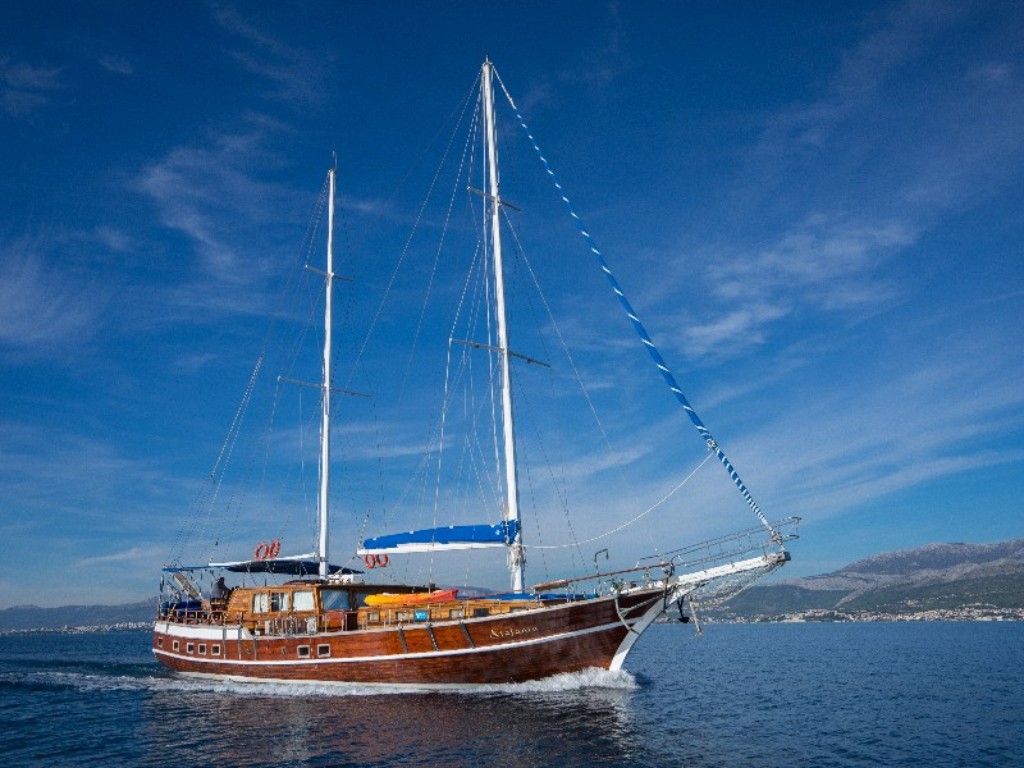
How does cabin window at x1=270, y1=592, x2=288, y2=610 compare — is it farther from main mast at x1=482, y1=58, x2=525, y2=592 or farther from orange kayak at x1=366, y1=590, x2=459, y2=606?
main mast at x1=482, y1=58, x2=525, y2=592

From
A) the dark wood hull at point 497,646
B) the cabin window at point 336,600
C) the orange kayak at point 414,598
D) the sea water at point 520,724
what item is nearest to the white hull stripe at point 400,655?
the dark wood hull at point 497,646

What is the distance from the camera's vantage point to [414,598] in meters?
29.7

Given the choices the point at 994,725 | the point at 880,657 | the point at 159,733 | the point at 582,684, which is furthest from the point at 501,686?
the point at 880,657

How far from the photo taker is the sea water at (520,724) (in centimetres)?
2056

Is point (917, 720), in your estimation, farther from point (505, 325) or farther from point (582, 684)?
point (505, 325)

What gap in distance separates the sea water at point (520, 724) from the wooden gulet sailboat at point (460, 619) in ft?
3.27

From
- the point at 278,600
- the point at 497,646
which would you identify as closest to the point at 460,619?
the point at 497,646

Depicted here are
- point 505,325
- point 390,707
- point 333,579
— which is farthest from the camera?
point 333,579

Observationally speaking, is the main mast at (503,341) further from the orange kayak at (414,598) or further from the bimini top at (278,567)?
the bimini top at (278,567)

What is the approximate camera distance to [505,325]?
32500 millimetres

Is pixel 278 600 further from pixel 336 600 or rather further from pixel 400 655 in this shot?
pixel 400 655

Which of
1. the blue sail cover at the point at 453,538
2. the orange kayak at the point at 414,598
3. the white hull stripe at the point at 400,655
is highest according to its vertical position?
the blue sail cover at the point at 453,538

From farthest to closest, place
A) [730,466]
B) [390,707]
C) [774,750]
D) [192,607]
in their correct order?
[192,607] → [390,707] → [730,466] → [774,750]

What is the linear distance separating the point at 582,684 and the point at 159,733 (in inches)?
644
